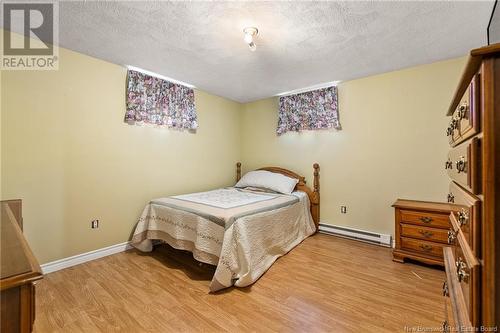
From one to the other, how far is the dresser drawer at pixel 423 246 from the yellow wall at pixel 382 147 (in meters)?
0.48

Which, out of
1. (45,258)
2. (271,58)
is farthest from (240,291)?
(271,58)

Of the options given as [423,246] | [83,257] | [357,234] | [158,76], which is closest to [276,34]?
[158,76]

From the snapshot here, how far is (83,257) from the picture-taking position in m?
2.52

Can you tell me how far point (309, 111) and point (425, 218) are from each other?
2.11 meters

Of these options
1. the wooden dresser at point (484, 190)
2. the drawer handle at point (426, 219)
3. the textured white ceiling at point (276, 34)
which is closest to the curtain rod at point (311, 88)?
the textured white ceiling at point (276, 34)

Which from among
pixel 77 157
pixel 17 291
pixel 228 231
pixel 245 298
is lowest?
pixel 245 298

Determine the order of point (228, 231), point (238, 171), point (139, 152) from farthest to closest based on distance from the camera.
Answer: point (238, 171), point (139, 152), point (228, 231)

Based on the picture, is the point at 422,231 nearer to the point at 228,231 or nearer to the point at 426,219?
the point at 426,219

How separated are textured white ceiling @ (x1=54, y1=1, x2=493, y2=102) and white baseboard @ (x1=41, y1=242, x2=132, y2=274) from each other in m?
2.25

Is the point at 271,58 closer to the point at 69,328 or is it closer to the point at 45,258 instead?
the point at 69,328

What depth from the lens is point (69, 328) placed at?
5.13 feet

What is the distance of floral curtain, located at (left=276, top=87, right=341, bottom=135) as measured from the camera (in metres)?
3.40

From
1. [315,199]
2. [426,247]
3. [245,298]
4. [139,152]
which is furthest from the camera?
[315,199]

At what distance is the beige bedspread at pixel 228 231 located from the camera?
2082mm
